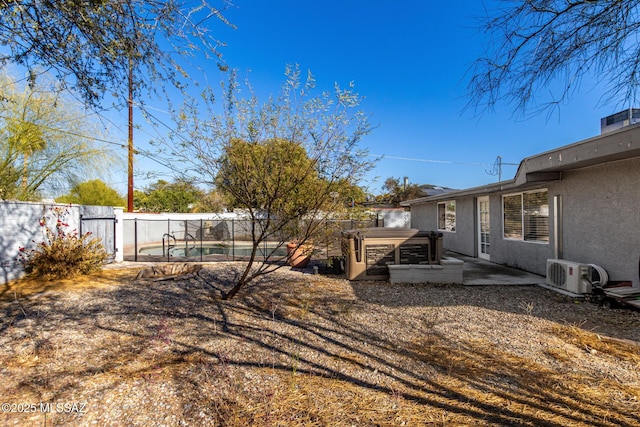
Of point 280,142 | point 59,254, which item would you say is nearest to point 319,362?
point 280,142

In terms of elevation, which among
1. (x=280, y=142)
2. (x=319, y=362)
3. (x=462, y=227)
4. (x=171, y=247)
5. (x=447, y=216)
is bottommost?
(x=319, y=362)

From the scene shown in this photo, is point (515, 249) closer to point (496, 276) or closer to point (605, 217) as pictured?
point (496, 276)

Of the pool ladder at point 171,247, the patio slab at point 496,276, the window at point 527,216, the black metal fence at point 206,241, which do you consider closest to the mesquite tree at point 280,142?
→ the black metal fence at point 206,241

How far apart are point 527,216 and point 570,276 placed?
250cm

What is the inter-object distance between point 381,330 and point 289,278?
3735 mm

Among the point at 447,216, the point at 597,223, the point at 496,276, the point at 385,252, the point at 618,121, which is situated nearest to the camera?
the point at 597,223

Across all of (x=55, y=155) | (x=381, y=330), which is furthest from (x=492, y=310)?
(x=55, y=155)

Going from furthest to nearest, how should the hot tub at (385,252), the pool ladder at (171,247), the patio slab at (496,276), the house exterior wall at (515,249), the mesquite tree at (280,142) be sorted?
the pool ladder at (171,247), the house exterior wall at (515,249), the hot tub at (385,252), the patio slab at (496,276), the mesquite tree at (280,142)

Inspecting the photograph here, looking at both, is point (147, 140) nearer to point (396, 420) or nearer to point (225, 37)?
point (225, 37)

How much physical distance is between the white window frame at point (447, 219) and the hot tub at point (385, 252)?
5.61m

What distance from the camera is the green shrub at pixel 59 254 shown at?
277 inches

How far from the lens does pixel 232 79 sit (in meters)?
4.12

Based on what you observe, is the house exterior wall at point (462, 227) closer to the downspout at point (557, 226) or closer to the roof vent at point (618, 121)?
the downspout at point (557, 226)

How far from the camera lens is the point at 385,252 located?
22.5ft
